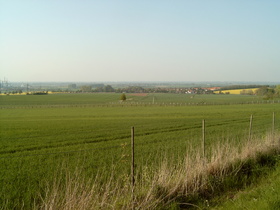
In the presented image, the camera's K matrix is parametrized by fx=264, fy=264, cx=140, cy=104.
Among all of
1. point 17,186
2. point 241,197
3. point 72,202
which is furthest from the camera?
point 17,186

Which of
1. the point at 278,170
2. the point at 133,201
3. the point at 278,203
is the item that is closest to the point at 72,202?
the point at 133,201

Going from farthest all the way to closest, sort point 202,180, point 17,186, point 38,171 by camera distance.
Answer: point 38,171 < point 17,186 < point 202,180

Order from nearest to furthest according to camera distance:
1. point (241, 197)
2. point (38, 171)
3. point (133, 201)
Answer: point (133, 201) → point (241, 197) → point (38, 171)

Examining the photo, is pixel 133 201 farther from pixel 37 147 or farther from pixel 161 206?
pixel 37 147

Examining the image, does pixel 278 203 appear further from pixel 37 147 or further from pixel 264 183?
pixel 37 147

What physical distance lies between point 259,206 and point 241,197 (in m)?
0.90

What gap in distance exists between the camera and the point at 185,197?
6359mm

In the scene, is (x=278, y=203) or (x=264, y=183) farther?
(x=264, y=183)

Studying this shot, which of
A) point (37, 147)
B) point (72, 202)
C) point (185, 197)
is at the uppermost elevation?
point (72, 202)

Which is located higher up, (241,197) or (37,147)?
(241,197)

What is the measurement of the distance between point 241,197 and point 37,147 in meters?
14.9

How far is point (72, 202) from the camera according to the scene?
199 inches

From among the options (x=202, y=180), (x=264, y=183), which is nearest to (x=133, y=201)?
(x=202, y=180)

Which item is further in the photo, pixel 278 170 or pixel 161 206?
pixel 278 170
